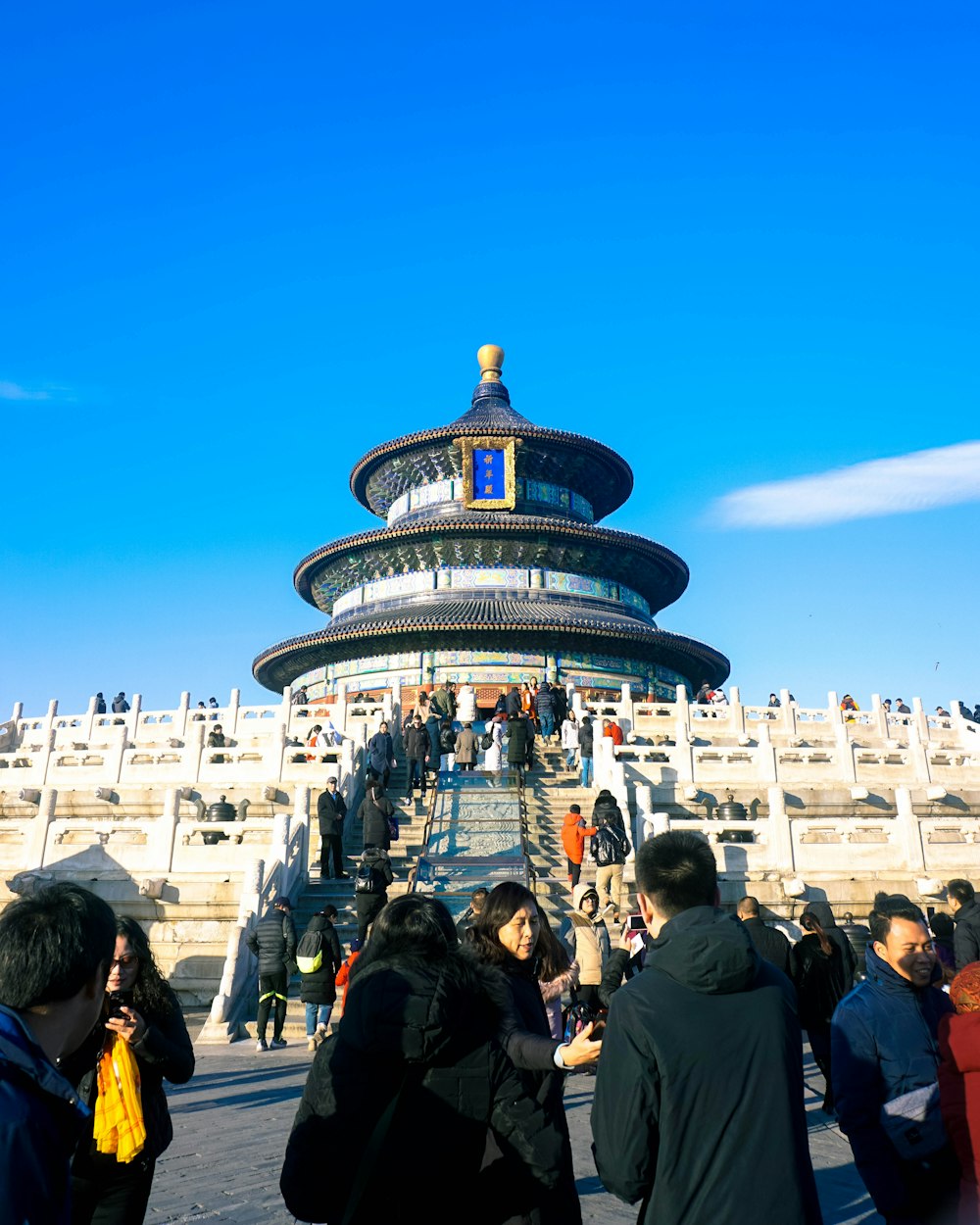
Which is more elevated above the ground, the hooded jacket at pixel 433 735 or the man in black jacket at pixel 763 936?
the hooded jacket at pixel 433 735

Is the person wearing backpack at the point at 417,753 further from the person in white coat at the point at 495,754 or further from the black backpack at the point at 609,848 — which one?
the black backpack at the point at 609,848

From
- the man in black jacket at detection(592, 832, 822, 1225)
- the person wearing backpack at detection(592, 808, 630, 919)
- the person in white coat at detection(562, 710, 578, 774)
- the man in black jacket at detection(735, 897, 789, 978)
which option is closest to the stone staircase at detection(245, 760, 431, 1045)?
the person wearing backpack at detection(592, 808, 630, 919)

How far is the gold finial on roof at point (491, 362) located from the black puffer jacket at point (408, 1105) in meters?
39.8

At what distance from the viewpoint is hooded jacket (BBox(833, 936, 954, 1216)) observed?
337 centimetres

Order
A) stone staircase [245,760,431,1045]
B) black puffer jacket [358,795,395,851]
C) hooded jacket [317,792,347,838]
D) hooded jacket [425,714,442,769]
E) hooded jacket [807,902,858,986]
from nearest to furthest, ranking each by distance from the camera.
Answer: hooded jacket [807,902,858,986] → stone staircase [245,760,431,1045] → hooded jacket [317,792,347,838] → black puffer jacket [358,795,395,851] → hooded jacket [425,714,442,769]

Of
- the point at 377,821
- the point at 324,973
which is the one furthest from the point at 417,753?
the point at 324,973

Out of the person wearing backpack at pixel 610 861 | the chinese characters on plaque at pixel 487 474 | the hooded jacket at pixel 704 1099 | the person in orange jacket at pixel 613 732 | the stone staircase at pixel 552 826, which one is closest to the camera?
the hooded jacket at pixel 704 1099

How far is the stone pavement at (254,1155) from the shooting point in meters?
4.87

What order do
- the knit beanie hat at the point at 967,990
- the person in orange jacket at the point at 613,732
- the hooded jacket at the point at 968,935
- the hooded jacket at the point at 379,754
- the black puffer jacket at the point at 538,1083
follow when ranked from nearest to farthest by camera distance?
the black puffer jacket at the point at 538,1083 → the knit beanie hat at the point at 967,990 → the hooded jacket at the point at 968,935 → the hooded jacket at the point at 379,754 → the person in orange jacket at the point at 613,732

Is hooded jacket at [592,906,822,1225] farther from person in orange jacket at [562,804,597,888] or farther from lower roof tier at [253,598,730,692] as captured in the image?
lower roof tier at [253,598,730,692]

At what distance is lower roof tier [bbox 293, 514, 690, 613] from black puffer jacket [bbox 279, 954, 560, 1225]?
30.4 m

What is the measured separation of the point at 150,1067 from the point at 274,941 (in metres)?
6.61

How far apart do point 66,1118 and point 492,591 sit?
3184 centimetres

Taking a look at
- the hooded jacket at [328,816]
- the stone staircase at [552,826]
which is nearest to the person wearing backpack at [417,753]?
the stone staircase at [552,826]
